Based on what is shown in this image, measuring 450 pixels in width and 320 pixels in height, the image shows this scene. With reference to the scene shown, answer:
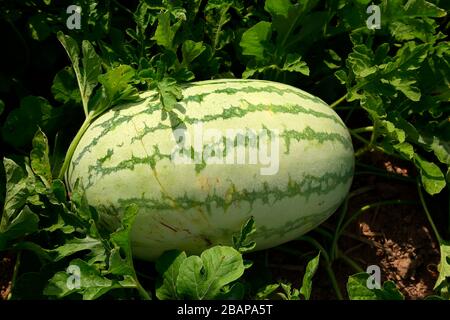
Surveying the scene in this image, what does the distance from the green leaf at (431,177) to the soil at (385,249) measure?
1.04 feet

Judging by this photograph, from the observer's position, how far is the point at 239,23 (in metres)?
2.26

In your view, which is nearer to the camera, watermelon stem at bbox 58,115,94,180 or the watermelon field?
the watermelon field

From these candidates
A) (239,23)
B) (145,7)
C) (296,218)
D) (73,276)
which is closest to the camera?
(73,276)

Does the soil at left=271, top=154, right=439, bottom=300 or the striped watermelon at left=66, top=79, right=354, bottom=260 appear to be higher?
→ the striped watermelon at left=66, top=79, right=354, bottom=260

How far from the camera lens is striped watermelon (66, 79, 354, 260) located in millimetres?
1807

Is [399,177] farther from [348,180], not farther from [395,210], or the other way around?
[348,180]

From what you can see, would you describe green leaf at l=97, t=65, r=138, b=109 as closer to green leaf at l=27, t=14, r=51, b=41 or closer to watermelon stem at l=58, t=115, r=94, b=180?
watermelon stem at l=58, t=115, r=94, b=180

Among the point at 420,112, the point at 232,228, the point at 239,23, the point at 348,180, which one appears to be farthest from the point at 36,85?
the point at 420,112

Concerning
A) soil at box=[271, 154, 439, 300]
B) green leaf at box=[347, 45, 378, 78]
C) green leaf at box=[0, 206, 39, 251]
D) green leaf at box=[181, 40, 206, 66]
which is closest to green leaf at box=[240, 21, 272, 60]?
green leaf at box=[181, 40, 206, 66]

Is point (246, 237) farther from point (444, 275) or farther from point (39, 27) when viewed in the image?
point (39, 27)

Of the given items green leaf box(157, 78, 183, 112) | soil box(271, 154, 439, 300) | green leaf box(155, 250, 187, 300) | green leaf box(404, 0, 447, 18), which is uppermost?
green leaf box(404, 0, 447, 18)

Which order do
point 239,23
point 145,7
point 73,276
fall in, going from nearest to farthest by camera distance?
point 73,276
point 145,7
point 239,23

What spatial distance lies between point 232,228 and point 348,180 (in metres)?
0.41

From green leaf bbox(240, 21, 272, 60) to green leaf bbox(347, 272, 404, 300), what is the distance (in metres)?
0.75
